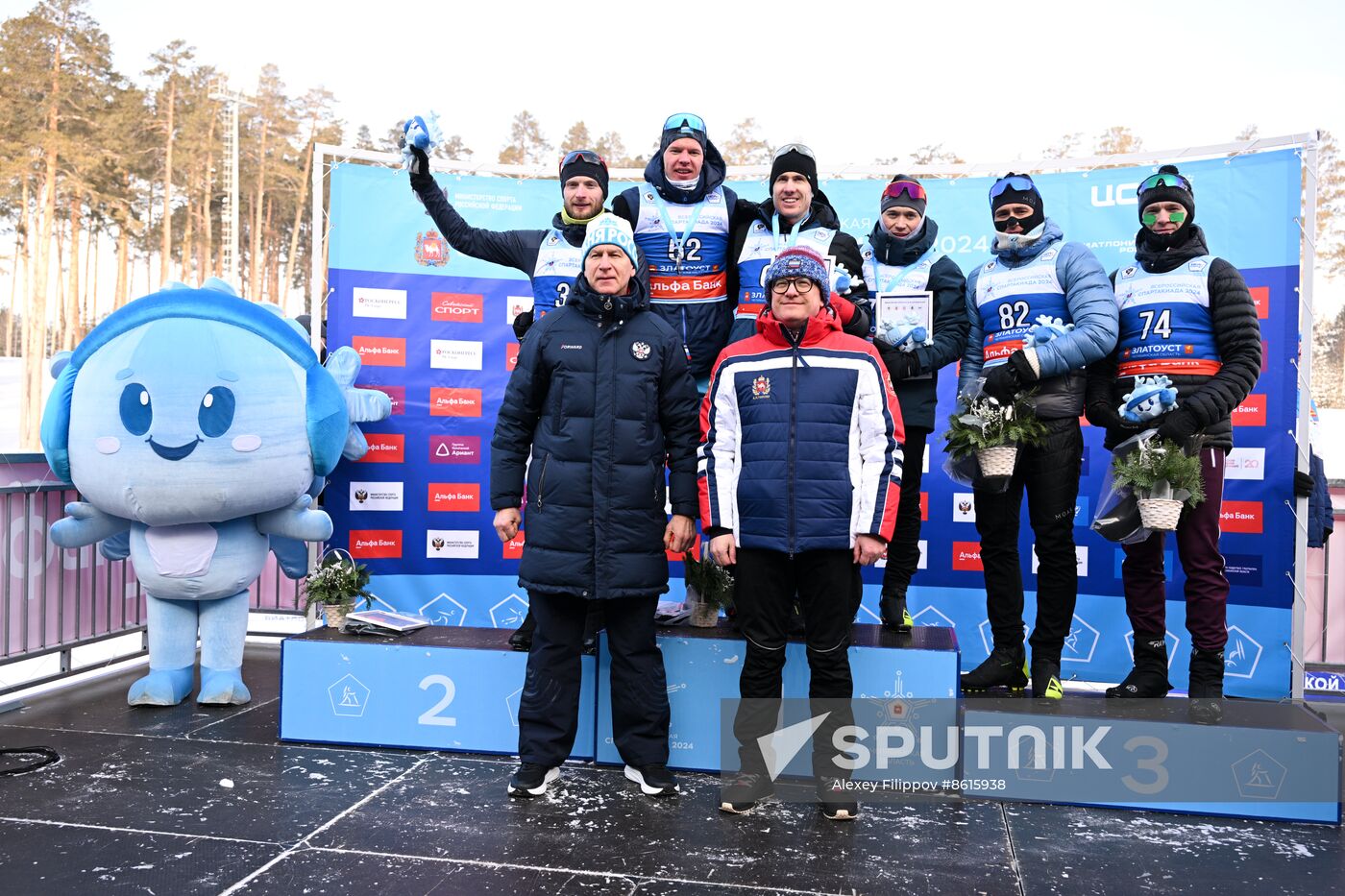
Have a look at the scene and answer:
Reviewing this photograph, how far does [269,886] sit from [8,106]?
20.6 meters

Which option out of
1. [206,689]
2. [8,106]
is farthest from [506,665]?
[8,106]

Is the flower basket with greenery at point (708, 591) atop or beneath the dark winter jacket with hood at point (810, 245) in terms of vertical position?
beneath

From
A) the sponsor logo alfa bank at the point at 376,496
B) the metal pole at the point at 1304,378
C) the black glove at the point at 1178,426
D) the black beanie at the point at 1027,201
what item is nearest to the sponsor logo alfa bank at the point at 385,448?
the sponsor logo alfa bank at the point at 376,496

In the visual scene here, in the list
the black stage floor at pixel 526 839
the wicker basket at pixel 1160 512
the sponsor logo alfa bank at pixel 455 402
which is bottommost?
the black stage floor at pixel 526 839

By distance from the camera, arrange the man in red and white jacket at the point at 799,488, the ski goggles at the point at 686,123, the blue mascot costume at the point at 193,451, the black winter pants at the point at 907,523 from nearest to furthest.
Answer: the man in red and white jacket at the point at 799,488, the ski goggles at the point at 686,123, the black winter pants at the point at 907,523, the blue mascot costume at the point at 193,451

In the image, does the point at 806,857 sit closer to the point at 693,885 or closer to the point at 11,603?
the point at 693,885

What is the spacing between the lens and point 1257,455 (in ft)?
16.6

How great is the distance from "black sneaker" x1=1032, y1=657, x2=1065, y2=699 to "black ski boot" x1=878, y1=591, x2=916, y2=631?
56 cm

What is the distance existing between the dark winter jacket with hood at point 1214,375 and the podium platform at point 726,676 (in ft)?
4.14

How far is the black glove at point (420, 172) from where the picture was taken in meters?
4.11

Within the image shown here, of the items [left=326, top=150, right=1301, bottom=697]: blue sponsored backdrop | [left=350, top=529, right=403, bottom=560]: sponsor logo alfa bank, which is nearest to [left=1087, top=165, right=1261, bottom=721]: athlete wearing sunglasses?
[left=326, top=150, right=1301, bottom=697]: blue sponsored backdrop

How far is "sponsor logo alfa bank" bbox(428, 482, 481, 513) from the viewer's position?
602 centimetres

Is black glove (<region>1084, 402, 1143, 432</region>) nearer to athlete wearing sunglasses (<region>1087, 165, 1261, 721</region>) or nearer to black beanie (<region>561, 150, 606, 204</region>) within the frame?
athlete wearing sunglasses (<region>1087, 165, 1261, 721</region>)

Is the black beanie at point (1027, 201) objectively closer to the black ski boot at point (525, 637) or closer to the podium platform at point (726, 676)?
the podium platform at point (726, 676)
